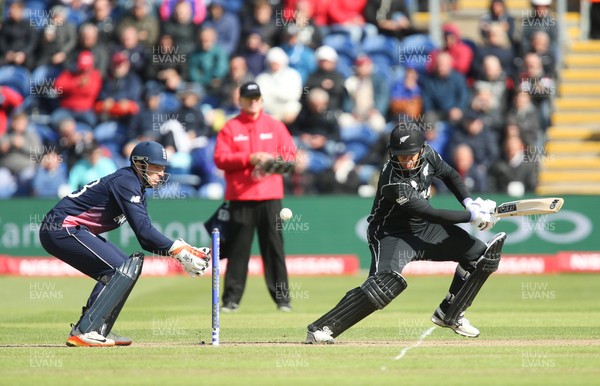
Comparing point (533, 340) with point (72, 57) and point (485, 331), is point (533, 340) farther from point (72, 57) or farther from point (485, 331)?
point (72, 57)

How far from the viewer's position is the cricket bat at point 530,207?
33.0 feet

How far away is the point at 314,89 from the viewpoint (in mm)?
20688

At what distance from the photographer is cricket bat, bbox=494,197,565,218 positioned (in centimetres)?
1005

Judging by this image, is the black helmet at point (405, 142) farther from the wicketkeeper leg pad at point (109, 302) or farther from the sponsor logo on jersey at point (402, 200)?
the wicketkeeper leg pad at point (109, 302)

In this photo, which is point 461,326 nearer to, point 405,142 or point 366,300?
point 366,300

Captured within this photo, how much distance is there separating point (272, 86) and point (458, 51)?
367cm

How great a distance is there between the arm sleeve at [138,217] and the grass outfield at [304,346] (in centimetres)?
89

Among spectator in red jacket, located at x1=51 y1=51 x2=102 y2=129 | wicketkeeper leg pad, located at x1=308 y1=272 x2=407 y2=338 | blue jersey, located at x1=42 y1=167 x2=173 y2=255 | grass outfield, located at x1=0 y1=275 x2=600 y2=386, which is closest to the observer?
grass outfield, located at x1=0 y1=275 x2=600 y2=386

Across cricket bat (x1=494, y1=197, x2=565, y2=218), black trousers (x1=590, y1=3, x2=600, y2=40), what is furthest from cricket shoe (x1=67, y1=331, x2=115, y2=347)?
black trousers (x1=590, y1=3, x2=600, y2=40)

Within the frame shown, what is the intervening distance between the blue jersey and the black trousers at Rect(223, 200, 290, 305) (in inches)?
131

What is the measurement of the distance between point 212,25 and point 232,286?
31.9 feet

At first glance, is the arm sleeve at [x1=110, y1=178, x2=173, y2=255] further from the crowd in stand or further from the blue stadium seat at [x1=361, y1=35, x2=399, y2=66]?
the blue stadium seat at [x1=361, y1=35, x2=399, y2=66]

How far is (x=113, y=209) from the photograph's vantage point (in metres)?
10.4

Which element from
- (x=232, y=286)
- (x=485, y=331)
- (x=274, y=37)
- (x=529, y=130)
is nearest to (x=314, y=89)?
(x=274, y=37)
